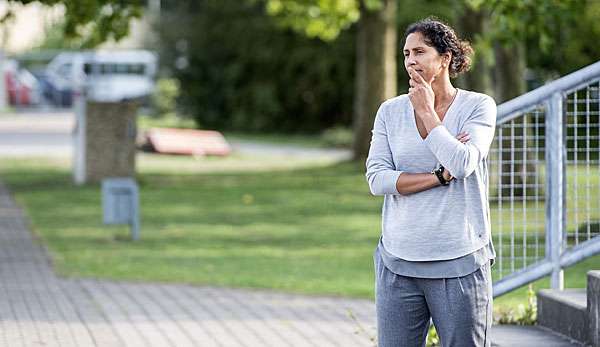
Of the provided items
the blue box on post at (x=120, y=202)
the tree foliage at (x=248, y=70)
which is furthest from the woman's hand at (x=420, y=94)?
the tree foliage at (x=248, y=70)

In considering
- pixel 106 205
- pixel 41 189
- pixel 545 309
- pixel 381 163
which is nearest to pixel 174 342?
pixel 545 309

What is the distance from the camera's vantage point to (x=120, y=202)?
45.2 ft

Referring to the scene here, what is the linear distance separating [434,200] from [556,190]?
2.77m

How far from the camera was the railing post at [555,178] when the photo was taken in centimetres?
714

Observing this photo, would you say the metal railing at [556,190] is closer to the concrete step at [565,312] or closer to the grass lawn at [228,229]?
the concrete step at [565,312]

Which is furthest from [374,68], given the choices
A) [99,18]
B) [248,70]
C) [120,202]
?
[248,70]

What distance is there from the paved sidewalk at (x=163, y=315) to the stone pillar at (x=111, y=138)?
9.63 meters

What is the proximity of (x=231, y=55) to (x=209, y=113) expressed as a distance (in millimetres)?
1999

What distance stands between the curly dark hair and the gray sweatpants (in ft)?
2.43

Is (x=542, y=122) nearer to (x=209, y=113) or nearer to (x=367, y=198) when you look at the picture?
(x=367, y=198)

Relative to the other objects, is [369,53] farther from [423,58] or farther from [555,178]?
[423,58]

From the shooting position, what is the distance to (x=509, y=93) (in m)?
19.0

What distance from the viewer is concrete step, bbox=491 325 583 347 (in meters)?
6.86

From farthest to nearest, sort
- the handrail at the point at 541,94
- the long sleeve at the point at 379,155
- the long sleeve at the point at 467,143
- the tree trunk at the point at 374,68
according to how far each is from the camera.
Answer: the tree trunk at the point at 374,68 → the handrail at the point at 541,94 → the long sleeve at the point at 379,155 → the long sleeve at the point at 467,143
